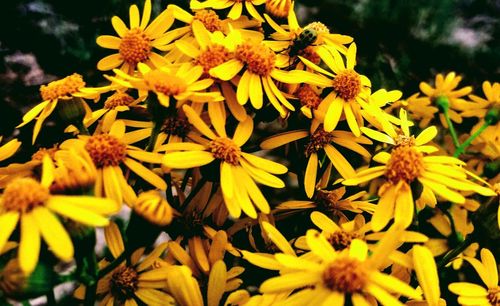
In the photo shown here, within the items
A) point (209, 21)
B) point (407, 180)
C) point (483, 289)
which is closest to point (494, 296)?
point (483, 289)

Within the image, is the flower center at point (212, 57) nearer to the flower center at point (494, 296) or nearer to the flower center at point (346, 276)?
the flower center at point (346, 276)

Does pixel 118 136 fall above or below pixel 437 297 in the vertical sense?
above

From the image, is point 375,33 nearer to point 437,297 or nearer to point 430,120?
point 430,120

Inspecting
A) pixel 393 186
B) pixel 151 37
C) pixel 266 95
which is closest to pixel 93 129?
pixel 151 37

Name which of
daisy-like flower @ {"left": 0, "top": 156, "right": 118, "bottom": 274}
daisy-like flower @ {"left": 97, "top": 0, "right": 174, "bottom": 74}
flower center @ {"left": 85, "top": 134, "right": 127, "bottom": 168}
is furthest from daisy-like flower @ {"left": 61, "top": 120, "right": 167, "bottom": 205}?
daisy-like flower @ {"left": 97, "top": 0, "right": 174, "bottom": 74}

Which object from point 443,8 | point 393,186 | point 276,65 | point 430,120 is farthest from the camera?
point 443,8
